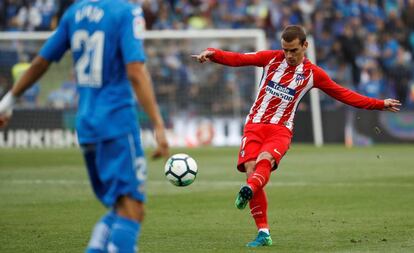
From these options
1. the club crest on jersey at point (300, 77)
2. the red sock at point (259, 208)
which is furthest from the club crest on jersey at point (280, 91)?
the red sock at point (259, 208)

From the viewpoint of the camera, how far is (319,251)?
355 inches

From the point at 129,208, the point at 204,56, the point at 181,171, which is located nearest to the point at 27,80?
the point at 129,208

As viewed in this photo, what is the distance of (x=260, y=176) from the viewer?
953cm

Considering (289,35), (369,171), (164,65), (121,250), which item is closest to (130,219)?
(121,250)

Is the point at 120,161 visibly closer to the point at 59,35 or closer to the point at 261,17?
the point at 59,35

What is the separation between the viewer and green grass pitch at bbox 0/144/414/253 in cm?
968

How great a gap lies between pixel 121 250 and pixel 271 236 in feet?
13.6

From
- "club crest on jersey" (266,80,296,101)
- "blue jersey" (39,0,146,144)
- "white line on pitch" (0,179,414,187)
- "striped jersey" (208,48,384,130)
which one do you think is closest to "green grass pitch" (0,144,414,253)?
"white line on pitch" (0,179,414,187)

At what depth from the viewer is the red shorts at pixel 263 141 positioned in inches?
391

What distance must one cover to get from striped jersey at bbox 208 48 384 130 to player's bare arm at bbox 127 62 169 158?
382 centimetres

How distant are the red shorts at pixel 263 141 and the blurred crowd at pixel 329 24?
1968 cm

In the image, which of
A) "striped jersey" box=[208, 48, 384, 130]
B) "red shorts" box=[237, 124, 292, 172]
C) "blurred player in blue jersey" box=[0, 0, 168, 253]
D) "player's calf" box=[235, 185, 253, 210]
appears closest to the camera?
"blurred player in blue jersey" box=[0, 0, 168, 253]

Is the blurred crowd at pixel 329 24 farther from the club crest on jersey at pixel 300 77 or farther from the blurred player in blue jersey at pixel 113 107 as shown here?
the blurred player in blue jersey at pixel 113 107

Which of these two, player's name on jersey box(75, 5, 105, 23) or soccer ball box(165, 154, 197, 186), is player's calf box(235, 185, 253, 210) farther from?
player's name on jersey box(75, 5, 105, 23)
